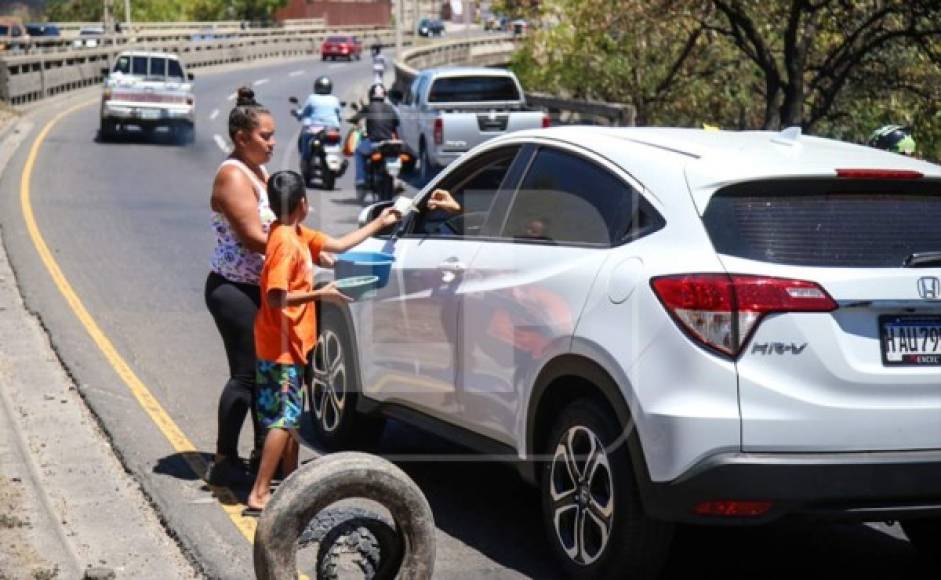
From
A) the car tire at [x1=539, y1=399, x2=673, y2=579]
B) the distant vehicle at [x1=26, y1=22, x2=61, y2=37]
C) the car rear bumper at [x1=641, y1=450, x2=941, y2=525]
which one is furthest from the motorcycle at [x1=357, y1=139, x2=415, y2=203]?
the distant vehicle at [x1=26, y1=22, x2=61, y2=37]

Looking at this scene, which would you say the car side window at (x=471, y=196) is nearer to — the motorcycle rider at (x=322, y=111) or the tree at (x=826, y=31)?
the tree at (x=826, y=31)

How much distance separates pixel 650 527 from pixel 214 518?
7.79ft

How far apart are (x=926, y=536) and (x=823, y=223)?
181 cm

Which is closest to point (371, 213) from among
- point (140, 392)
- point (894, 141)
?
point (140, 392)

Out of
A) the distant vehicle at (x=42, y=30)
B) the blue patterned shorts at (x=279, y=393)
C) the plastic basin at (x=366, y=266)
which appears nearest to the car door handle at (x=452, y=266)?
the plastic basin at (x=366, y=266)

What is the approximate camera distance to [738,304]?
540cm

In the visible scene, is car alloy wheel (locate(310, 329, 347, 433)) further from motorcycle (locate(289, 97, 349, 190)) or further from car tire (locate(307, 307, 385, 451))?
motorcycle (locate(289, 97, 349, 190))

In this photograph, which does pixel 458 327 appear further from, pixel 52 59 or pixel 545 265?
pixel 52 59

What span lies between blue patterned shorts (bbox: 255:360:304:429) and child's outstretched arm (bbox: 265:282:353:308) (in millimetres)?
299

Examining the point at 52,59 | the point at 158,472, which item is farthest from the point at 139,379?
the point at 52,59

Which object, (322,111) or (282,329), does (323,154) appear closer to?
(322,111)

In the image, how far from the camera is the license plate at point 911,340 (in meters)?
5.52

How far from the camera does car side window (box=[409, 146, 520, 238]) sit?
7103 millimetres

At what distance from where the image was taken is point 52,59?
45688mm
